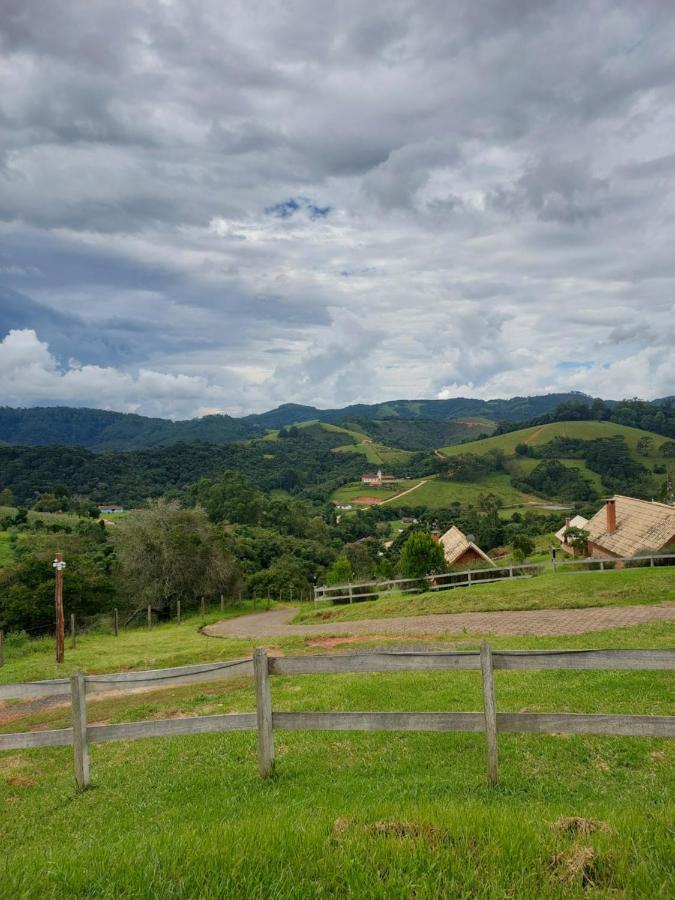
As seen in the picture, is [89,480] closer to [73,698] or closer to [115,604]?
[115,604]

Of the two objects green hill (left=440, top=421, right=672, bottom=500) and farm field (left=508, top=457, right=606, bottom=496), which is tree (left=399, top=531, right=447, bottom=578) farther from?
farm field (left=508, top=457, right=606, bottom=496)

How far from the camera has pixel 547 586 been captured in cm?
2494

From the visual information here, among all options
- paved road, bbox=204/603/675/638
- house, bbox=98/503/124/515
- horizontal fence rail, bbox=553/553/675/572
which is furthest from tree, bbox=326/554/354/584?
house, bbox=98/503/124/515

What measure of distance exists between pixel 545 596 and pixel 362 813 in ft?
66.3

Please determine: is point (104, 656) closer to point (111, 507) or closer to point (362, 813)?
point (362, 813)

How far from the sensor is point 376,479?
543 feet

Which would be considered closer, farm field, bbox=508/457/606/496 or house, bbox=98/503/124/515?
house, bbox=98/503/124/515

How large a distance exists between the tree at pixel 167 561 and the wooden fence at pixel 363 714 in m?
40.0

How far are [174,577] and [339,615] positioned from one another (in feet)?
70.4

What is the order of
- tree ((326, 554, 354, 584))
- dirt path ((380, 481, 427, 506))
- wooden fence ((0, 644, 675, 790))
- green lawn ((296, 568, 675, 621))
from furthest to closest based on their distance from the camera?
dirt path ((380, 481, 427, 506)) < tree ((326, 554, 354, 584)) < green lawn ((296, 568, 675, 621)) < wooden fence ((0, 644, 675, 790))

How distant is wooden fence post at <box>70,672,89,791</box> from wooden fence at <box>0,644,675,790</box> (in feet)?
0.03

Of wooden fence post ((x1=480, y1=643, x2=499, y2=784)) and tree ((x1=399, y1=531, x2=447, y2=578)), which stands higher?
wooden fence post ((x1=480, y1=643, x2=499, y2=784))

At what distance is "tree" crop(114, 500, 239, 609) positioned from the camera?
4525 centimetres

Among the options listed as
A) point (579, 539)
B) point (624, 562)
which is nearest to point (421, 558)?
point (624, 562)
